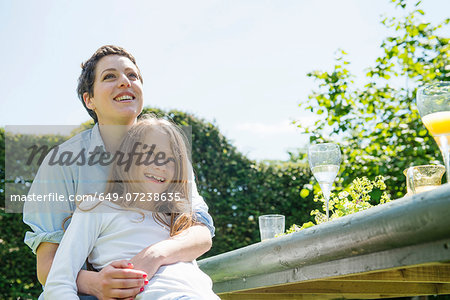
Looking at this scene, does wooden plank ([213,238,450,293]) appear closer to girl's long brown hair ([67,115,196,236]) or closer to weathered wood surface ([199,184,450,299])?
weathered wood surface ([199,184,450,299])

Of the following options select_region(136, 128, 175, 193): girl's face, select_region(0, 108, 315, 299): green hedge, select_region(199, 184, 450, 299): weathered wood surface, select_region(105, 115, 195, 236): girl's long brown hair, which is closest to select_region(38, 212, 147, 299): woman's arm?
select_region(105, 115, 195, 236): girl's long brown hair

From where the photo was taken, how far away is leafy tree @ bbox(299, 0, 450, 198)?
425 centimetres

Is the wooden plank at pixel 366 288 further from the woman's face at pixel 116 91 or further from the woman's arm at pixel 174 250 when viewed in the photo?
the woman's face at pixel 116 91

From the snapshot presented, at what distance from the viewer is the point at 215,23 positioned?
5.56m

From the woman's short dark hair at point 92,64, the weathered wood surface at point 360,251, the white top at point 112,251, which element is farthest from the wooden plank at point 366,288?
the woman's short dark hair at point 92,64

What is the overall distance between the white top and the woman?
0.16 feet

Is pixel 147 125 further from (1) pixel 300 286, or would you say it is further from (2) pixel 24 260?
(2) pixel 24 260

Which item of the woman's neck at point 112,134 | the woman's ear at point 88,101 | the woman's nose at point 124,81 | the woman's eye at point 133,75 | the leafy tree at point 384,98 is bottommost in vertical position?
the woman's neck at point 112,134

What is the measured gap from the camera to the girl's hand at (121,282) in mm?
1475

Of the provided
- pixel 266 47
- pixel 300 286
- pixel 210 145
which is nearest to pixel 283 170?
pixel 210 145

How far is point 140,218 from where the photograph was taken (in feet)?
5.84

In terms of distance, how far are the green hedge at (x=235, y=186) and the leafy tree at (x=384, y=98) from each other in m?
1.30

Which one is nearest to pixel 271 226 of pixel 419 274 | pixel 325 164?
pixel 325 164

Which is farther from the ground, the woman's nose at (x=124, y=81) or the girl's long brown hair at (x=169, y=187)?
the woman's nose at (x=124, y=81)
